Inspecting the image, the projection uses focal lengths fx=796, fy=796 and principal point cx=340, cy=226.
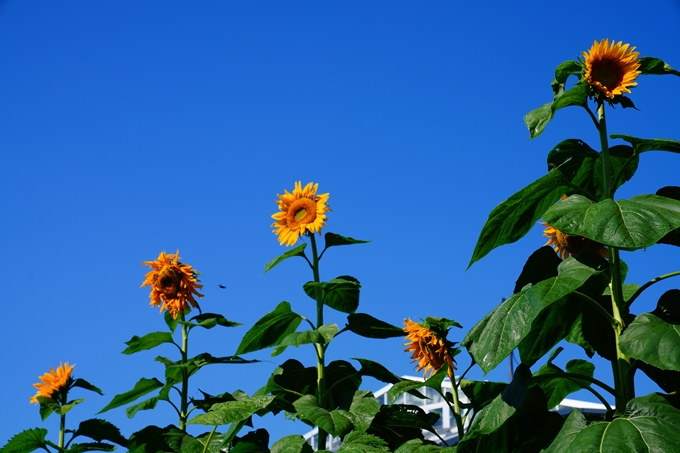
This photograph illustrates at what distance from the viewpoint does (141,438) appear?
4348mm

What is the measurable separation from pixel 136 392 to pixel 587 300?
2.76 m

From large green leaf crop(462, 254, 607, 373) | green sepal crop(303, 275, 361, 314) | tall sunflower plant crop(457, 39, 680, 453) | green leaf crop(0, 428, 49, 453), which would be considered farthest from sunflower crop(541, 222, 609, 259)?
green leaf crop(0, 428, 49, 453)

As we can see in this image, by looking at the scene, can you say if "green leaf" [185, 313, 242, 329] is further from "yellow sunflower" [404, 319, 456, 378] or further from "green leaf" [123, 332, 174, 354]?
"yellow sunflower" [404, 319, 456, 378]

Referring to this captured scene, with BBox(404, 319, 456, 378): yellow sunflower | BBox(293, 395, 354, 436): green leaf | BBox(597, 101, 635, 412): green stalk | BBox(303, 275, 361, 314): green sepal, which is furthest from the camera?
BBox(303, 275, 361, 314): green sepal

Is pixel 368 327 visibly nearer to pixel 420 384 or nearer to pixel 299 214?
pixel 420 384

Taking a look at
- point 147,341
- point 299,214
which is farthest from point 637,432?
point 147,341

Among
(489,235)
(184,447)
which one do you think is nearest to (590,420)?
(489,235)

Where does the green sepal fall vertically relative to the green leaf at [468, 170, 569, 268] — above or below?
above

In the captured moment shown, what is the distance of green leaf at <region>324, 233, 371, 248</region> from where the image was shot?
14.1 ft

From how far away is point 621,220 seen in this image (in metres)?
2.78

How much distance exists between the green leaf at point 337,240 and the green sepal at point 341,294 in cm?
18

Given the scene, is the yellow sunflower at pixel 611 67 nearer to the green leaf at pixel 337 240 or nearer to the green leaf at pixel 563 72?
the green leaf at pixel 563 72

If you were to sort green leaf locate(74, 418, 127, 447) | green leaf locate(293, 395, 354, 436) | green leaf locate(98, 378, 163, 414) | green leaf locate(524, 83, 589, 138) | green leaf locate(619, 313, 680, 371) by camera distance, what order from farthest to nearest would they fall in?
green leaf locate(74, 418, 127, 447), green leaf locate(98, 378, 163, 414), green leaf locate(293, 395, 354, 436), green leaf locate(524, 83, 589, 138), green leaf locate(619, 313, 680, 371)

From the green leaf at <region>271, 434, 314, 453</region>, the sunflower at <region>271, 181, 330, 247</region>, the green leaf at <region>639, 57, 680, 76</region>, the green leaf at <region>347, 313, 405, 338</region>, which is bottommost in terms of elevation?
the green leaf at <region>271, 434, 314, 453</region>
